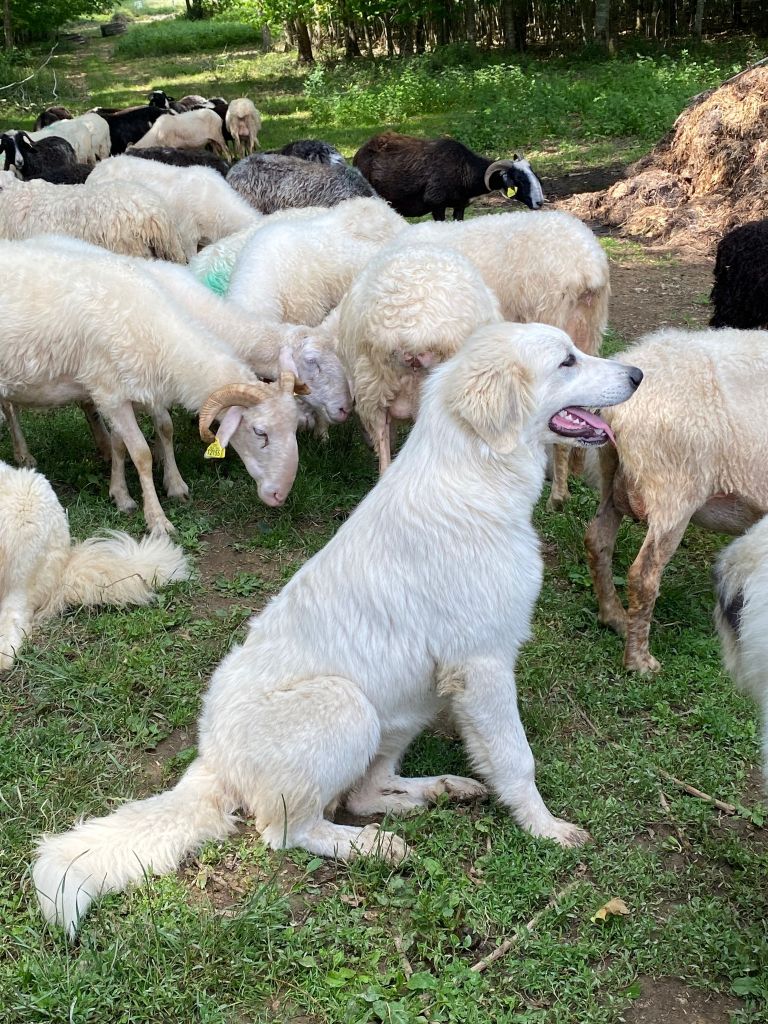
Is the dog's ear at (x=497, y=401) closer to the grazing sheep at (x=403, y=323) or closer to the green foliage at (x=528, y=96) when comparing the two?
the grazing sheep at (x=403, y=323)

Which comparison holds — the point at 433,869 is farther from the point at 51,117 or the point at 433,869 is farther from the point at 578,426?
the point at 51,117

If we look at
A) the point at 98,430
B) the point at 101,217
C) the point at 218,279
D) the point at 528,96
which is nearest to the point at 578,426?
the point at 98,430

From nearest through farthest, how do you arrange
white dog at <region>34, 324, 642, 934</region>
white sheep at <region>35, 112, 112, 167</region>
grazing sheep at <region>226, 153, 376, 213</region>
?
white dog at <region>34, 324, 642, 934</region> < grazing sheep at <region>226, 153, 376, 213</region> < white sheep at <region>35, 112, 112, 167</region>

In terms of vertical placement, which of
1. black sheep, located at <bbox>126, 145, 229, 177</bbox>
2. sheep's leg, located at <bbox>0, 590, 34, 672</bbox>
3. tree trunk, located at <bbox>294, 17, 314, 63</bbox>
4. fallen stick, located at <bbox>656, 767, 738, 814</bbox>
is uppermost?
tree trunk, located at <bbox>294, 17, 314, 63</bbox>

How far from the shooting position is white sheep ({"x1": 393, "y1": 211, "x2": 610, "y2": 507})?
19.4 ft

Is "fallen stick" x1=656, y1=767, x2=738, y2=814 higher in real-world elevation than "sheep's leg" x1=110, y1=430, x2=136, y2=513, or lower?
lower

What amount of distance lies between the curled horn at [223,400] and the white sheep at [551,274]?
5.19 feet

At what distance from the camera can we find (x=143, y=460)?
18.6 feet

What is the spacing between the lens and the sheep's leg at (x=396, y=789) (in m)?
3.54

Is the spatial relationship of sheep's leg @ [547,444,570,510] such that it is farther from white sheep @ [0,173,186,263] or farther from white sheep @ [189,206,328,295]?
white sheep @ [0,173,186,263]

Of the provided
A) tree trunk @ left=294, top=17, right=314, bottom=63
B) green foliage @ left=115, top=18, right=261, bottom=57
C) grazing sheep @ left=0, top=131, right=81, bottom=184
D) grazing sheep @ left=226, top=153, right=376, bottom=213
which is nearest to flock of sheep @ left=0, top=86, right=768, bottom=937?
grazing sheep @ left=226, top=153, right=376, bottom=213

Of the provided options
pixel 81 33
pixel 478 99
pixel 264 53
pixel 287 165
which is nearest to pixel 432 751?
pixel 287 165

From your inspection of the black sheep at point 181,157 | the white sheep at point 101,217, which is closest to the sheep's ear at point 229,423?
the white sheep at point 101,217

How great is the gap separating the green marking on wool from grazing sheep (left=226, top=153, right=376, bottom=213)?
2.49 m
